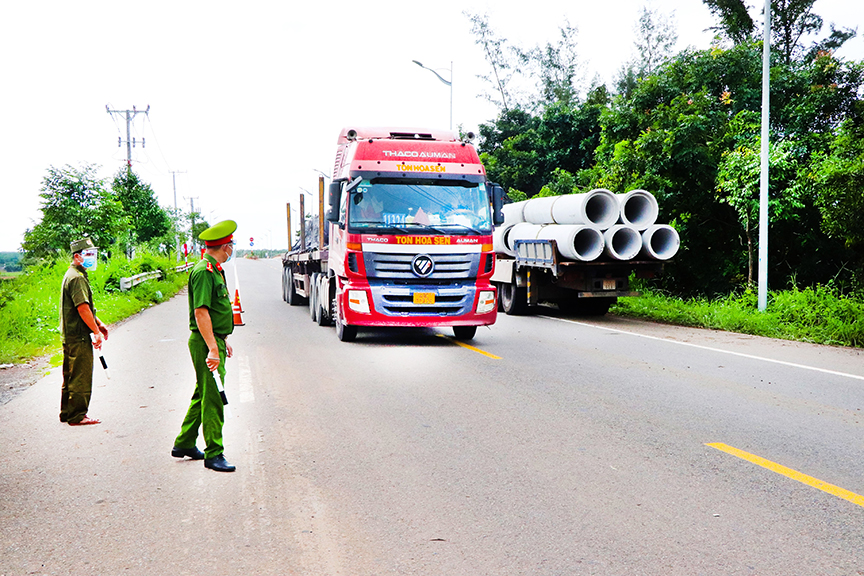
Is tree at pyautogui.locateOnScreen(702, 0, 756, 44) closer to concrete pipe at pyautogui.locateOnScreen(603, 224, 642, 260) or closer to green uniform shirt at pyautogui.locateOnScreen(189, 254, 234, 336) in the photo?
concrete pipe at pyautogui.locateOnScreen(603, 224, 642, 260)

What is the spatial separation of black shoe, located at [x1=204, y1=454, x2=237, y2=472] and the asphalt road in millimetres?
53

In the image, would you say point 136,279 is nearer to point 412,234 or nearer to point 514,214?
point 514,214

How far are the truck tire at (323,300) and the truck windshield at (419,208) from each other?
2173mm

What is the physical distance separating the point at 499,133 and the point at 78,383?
102ft

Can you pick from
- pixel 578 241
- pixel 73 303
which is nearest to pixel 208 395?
pixel 73 303

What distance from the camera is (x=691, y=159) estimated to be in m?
18.4

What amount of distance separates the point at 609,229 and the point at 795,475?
1104 centimetres

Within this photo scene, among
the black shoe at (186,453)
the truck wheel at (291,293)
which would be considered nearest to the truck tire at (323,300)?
the truck wheel at (291,293)

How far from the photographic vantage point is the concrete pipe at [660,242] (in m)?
15.9

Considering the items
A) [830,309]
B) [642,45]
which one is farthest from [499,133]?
[830,309]

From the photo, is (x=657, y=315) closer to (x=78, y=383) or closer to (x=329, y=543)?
(x=78, y=383)

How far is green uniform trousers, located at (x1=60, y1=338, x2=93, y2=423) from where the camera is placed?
6664 millimetres

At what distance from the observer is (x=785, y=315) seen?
47.2 ft

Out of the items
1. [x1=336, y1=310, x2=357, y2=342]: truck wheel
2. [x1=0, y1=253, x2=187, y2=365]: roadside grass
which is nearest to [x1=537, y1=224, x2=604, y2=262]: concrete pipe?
[x1=336, y1=310, x2=357, y2=342]: truck wheel
